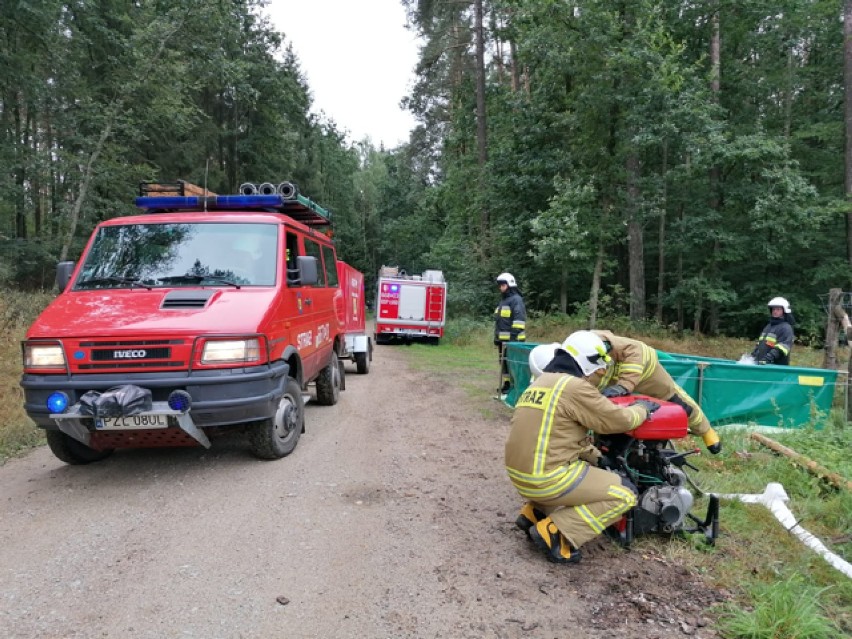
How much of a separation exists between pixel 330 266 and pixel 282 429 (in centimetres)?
346

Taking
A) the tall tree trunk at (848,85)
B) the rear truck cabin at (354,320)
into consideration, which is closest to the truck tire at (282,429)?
the rear truck cabin at (354,320)

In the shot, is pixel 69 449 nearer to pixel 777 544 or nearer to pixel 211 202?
pixel 211 202

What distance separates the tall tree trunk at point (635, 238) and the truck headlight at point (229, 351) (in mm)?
15741

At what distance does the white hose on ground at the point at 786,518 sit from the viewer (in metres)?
3.26

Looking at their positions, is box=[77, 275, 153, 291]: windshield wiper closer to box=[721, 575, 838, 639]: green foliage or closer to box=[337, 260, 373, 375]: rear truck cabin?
box=[337, 260, 373, 375]: rear truck cabin

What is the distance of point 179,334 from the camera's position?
4.13 meters

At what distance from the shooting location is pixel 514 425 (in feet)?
11.3

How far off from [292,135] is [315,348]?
2645 cm

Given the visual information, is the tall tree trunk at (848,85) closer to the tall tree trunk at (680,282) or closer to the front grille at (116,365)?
the tall tree trunk at (680,282)

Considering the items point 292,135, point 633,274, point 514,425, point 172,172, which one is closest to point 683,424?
point 514,425

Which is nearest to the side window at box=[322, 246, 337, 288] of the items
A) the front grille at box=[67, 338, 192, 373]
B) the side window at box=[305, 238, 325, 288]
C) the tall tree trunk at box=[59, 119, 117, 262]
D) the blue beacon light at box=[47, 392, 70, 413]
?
the side window at box=[305, 238, 325, 288]

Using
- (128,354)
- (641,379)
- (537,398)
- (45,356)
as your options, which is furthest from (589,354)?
(45,356)

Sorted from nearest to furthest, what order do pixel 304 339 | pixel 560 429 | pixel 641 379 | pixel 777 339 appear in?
pixel 560 429, pixel 641 379, pixel 304 339, pixel 777 339

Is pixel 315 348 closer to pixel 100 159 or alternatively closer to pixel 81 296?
pixel 81 296
